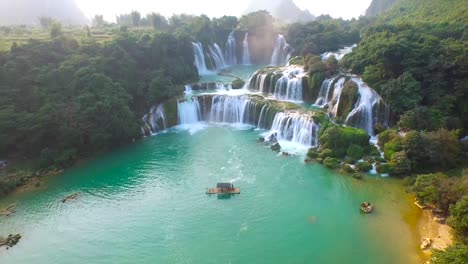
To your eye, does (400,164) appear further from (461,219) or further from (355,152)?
(461,219)

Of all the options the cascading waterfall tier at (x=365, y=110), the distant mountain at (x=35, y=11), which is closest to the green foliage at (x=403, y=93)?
the cascading waterfall tier at (x=365, y=110)

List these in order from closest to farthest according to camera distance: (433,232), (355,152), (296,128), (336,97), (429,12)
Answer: (433,232) < (355,152) < (296,128) < (336,97) < (429,12)

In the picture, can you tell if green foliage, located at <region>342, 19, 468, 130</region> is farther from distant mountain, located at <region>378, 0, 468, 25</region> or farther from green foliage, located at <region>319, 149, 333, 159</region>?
distant mountain, located at <region>378, 0, 468, 25</region>

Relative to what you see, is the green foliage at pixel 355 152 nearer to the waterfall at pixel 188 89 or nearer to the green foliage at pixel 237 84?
the green foliage at pixel 237 84

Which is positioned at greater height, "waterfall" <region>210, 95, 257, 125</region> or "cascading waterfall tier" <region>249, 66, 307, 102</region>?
"cascading waterfall tier" <region>249, 66, 307, 102</region>

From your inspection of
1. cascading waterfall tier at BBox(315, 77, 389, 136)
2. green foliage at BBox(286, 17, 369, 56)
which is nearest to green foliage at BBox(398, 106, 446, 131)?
cascading waterfall tier at BBox(315, 77, 389, 136)

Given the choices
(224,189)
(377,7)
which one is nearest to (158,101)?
(224,189)
